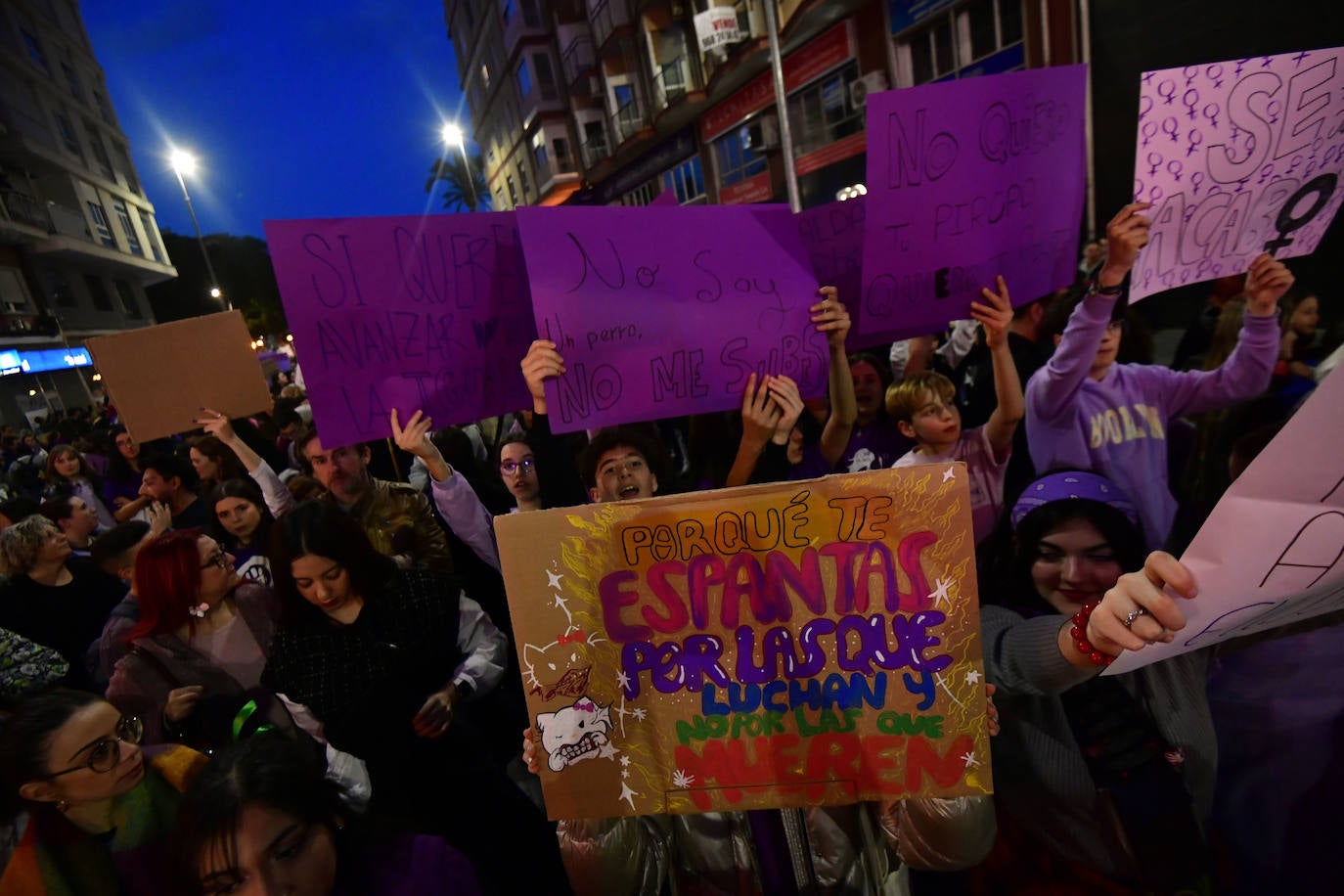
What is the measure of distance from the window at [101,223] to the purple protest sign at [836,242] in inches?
1377

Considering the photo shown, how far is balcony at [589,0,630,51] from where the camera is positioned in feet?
70.0

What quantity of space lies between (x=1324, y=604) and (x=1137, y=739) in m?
0.73

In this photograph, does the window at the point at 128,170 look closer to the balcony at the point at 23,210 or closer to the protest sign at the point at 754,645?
the balcony at the point at 23,210

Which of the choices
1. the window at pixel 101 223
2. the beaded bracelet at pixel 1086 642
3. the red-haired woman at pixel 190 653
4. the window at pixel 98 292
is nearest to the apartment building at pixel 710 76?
the beaded bracelet at pixel 1086 642

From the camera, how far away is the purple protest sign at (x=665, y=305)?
1.84 m

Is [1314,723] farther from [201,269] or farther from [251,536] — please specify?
[201,269]

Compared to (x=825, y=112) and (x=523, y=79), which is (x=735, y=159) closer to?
(x=825, y=112)

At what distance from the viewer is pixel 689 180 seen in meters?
21.5

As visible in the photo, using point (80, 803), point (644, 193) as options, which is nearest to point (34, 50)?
point (644, 193)

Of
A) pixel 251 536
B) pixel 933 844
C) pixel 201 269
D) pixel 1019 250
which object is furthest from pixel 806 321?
pixel 201 269

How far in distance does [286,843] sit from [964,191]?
2676 millimetres

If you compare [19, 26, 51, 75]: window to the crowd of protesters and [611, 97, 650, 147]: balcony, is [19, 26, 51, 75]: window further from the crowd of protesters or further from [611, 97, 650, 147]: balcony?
→ the crowd of protesters

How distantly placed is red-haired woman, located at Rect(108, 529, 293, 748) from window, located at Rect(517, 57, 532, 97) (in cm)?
3217

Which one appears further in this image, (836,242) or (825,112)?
(825,112)
